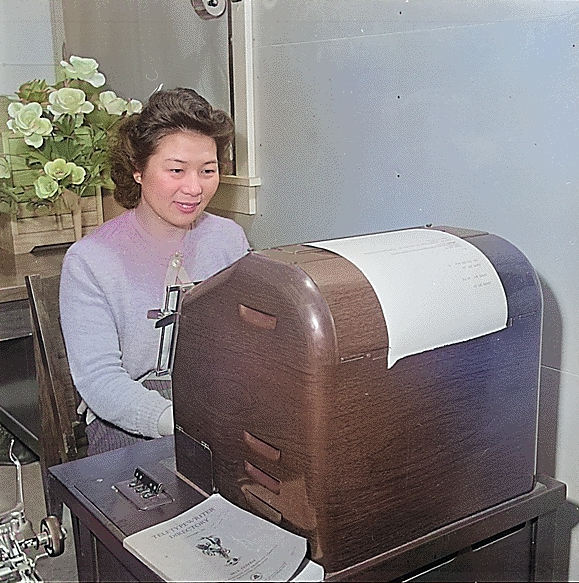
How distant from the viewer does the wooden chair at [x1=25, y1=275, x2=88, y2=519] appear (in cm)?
121

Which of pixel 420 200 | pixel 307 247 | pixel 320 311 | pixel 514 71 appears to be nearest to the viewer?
pixel 320 311

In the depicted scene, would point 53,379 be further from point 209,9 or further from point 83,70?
point 209,9

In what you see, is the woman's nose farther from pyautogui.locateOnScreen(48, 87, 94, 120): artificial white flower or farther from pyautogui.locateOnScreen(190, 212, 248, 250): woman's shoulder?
pyautogui.locateOnScreen(48, 87, 94, 120): artificial white flower

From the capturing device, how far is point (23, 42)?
119 cm

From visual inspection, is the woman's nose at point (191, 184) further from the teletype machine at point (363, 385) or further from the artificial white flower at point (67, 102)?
the teletype machine at point (363, 385)

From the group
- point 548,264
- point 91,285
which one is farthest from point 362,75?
point 91,285

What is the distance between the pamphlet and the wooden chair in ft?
1.47

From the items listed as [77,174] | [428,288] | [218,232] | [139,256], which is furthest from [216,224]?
[428,288]

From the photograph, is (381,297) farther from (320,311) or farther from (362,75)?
(362,75)

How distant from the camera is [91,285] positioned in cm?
118

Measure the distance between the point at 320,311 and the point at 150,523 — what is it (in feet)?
0.95

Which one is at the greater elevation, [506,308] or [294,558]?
[506,308]

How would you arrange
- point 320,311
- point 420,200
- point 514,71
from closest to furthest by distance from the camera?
point 320,311 < point 514,71 < point 420,200

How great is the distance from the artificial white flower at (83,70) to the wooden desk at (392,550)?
58cm
